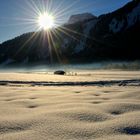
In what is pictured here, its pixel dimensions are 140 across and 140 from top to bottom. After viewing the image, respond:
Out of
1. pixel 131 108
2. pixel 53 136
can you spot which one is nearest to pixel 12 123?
pixel 53 136

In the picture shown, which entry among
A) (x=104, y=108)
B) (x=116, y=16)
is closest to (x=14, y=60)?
(x=116, y=16)

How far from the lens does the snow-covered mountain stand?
87812mm

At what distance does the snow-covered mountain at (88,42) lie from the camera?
87.8 meters

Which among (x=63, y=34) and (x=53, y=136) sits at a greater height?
(x=63, y=34)

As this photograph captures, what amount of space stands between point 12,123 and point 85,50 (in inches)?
3882

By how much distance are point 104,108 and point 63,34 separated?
396 feet

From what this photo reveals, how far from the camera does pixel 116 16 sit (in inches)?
4166

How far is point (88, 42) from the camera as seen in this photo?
338 ft

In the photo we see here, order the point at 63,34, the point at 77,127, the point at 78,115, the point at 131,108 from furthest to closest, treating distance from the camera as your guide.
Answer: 1. the point at 63,34
2. the point at 131,108
3. the point at 78,115
4. the point at 77,127

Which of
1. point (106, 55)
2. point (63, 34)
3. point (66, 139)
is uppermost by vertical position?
point (63, 34)

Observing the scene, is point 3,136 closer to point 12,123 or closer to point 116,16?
point 12,123

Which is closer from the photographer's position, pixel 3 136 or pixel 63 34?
pixel 3 136

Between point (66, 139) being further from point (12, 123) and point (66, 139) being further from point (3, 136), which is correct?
point (12, 123)

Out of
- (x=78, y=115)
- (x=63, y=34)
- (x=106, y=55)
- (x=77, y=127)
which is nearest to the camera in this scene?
(x=77, y=127)
